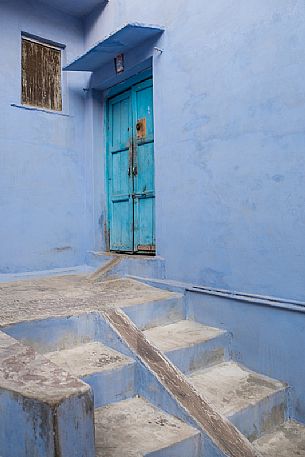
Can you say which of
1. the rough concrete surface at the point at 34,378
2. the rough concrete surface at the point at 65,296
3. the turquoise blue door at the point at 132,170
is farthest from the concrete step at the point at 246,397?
the turquoise blue door at the point at 132,170

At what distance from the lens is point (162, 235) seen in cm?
405

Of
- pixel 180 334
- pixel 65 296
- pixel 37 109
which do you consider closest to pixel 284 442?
pixel 180 334

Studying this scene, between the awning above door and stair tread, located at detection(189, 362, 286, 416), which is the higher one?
the awning above door

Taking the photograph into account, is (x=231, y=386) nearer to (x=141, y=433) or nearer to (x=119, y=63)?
(x=141, y=433)

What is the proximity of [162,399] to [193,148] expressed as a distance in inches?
89.6

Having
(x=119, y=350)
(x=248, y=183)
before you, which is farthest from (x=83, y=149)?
(x=119, y=350)

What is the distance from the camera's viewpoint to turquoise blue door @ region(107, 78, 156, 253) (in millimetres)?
4547

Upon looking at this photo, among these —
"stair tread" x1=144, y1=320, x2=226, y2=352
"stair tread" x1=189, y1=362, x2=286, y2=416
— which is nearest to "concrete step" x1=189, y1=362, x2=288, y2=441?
"stair tread" x1=189, y1=362, x2=286, y2=416

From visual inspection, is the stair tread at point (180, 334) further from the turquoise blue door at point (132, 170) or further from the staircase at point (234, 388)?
the turquoise blue door at point (132, 170)

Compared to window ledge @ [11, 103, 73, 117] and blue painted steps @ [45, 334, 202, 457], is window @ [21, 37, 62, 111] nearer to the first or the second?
window ledge @ [11, 103, 73, 117]

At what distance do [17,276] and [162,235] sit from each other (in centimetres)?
194

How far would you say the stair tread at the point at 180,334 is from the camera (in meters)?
2.90

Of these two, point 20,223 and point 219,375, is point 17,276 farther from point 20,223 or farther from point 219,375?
point 219,375

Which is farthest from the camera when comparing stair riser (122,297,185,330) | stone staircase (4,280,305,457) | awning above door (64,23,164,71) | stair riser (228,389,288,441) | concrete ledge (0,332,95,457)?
awning above door (64,23,164,71)
